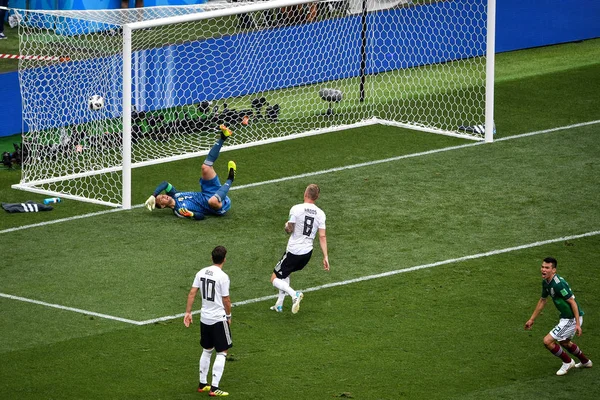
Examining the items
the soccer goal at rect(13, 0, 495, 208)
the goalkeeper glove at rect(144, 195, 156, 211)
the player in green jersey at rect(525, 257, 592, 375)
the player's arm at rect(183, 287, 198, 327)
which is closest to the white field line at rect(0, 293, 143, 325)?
the player's arm at rect(183, 287, 198, 327)

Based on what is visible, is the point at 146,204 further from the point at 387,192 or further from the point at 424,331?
the point at 424,331

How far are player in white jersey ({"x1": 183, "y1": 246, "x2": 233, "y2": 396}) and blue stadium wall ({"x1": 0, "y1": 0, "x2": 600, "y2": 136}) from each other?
25.7 feet

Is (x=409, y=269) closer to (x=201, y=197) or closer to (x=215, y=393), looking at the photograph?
(x=201, y=197)

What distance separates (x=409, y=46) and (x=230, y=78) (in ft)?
13.8

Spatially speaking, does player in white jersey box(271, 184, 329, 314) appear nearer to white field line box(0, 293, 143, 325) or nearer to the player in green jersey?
white field line box(0, 293, 143, 325)

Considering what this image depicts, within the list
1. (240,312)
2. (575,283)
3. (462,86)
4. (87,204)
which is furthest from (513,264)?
(462,86)

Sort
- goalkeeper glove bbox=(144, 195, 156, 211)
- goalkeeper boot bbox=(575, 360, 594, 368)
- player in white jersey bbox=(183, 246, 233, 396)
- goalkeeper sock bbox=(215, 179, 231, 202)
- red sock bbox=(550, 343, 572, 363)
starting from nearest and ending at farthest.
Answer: player in white jersey bbox=(183, 246, 233, 396)
red sock bbox=(550, 343, 572, 363)
goalkeeper boot bbox=(575, 360, 594, 368)
goalkeeper sock bbox=(215, 179, 231, 202)
goalkeeper glove bbox=(144, 195, 156, 211)

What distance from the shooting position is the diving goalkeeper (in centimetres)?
1916

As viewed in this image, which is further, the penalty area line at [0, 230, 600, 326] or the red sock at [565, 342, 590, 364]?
the penalty area line at [0, 230, 600, 326]

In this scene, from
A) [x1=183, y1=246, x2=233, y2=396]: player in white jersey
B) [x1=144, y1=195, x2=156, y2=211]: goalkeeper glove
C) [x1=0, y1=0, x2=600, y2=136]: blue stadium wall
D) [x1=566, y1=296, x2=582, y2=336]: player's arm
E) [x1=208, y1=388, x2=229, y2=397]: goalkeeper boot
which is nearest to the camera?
[x1=183, y1=246, x2=233, y2=396]: player in white jersey

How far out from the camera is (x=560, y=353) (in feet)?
45.6

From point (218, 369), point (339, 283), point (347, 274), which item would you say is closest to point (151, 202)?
point (347, 274)

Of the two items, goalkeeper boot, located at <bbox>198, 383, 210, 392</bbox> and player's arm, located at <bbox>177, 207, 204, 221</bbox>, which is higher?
player's arm, located at <bbox>177, 207, 204, 221</bbox>

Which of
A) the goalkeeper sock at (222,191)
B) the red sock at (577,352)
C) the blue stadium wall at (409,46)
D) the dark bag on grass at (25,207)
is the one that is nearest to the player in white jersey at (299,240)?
the red sock at (577,352)
